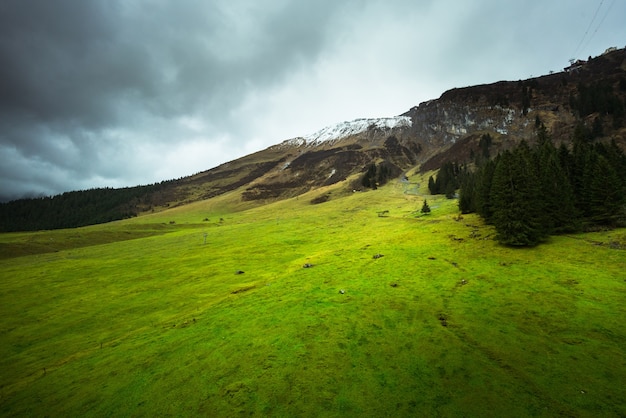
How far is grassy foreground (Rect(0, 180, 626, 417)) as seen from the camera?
53.5 ft

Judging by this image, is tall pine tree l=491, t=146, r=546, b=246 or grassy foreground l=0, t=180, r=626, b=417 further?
tall pine tree l=491, t=146, r=546, b=246

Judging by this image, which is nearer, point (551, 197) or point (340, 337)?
point (340, 337)

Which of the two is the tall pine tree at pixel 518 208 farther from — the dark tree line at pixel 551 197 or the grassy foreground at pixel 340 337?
the grassy foreground at pixel 340 337

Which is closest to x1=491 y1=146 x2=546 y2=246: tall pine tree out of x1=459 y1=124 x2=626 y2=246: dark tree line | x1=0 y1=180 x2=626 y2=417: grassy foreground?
x1=459 y1=124 x2=626 y2=246: dark tree line

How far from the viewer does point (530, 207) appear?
47469 millimetres

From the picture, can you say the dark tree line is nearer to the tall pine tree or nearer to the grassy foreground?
the tall pine tree

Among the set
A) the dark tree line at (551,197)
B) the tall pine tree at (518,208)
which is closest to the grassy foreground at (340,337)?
the tall pine tree at (518,208)

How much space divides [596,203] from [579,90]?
211 metres

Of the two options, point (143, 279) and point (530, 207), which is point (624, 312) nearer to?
point (530, 207)

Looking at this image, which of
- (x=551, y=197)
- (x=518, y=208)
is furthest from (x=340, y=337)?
(x=551, y=197)

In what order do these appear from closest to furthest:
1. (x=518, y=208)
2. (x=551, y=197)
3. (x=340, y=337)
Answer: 1. (x=340, y=337)
2. (x=518, y=208)
3. (x=551, y=197)

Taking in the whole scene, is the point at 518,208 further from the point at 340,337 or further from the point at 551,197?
the point at 340,337

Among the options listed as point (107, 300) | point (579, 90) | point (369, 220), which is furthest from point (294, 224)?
point (579, 90)

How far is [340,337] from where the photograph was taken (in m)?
23.0
